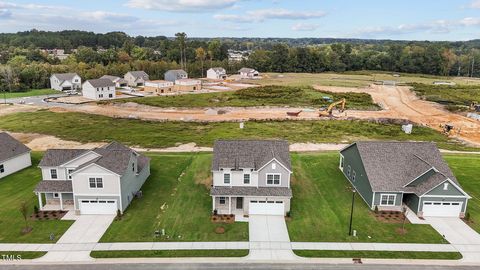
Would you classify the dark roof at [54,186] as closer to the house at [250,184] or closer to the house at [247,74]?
the house at [250,184]

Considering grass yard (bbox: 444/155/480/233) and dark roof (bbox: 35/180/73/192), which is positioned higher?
dark roof (bbox: 35/180/73/192)

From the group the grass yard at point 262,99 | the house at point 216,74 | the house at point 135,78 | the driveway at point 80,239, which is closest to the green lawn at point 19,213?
the driveway at point 80,239

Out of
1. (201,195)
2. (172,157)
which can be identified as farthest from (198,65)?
(201,195)

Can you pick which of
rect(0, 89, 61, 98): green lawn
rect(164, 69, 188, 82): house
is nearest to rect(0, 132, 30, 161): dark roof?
rect(0, 89, 61, 98): green lawn

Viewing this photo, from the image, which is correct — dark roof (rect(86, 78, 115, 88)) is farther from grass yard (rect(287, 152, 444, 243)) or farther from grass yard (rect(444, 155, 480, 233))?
grass yard (rect(444, 155, 480, 233))

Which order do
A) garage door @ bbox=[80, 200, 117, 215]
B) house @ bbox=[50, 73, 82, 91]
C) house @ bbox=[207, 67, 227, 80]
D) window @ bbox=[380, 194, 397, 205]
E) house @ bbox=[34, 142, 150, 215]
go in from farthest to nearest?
house @ bbox=[207, 67, 227, 80], house @ bbox=[50, 73, 82, 91], window @ bbox=[380, 194, 397, 205], garage door @ bbox=[80, 200, 117, 215], house @ bbox=[34, 142, 150, 215]

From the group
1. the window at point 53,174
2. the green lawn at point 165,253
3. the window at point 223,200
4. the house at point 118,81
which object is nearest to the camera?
the green lawn at point 165,253

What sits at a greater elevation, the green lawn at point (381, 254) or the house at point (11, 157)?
the house at point (11, 157)

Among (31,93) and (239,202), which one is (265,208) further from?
(31,93)
